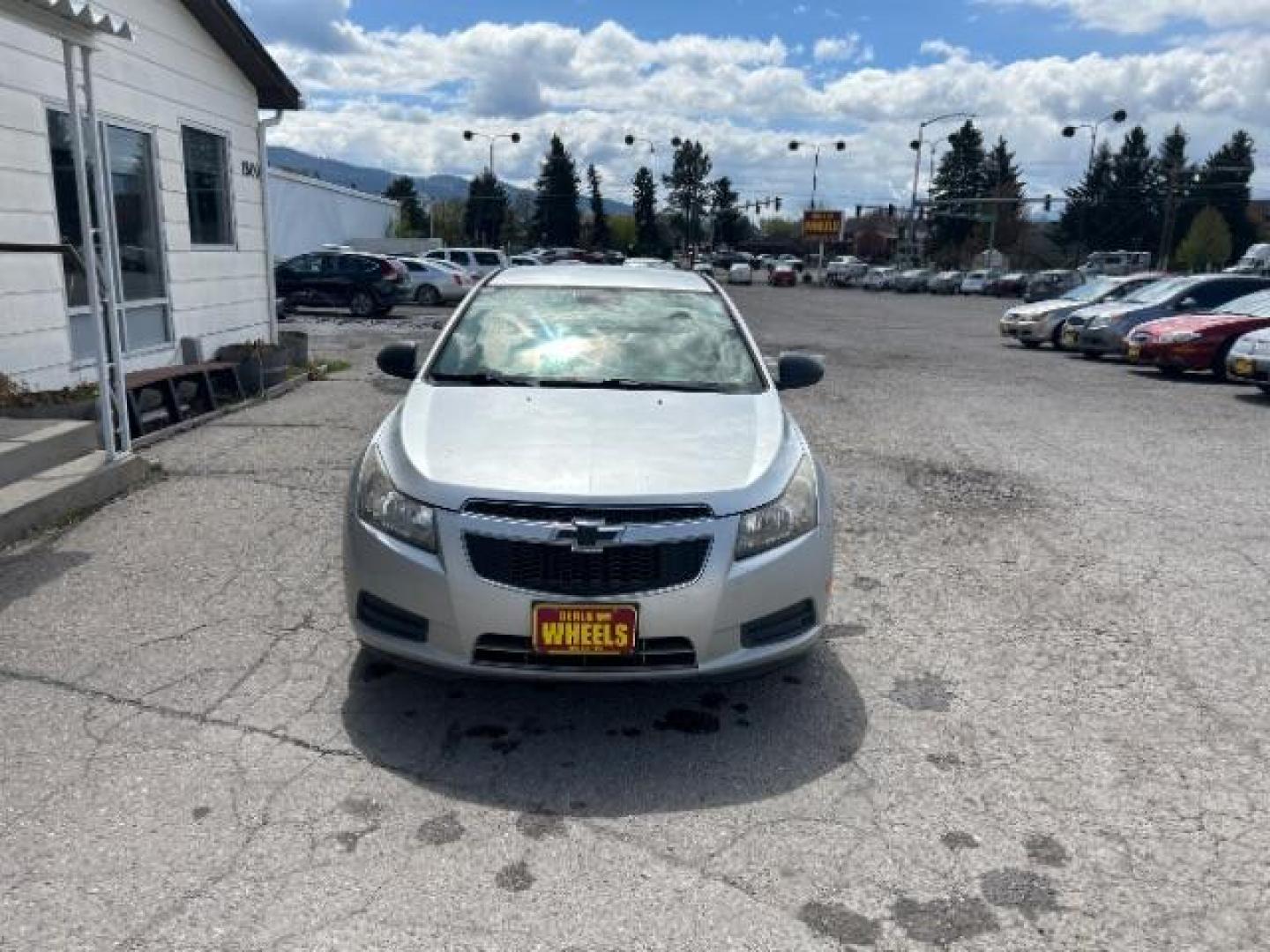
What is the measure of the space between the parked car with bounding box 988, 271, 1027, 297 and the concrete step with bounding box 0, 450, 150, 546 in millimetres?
53304

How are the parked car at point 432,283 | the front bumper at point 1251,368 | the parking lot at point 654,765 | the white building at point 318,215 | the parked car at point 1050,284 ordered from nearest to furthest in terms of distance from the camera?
the parking lot at point 654,765 < the front bumper at point 1251,368 < the parked car at point 432,283 < the parked car at point 1050,284 < the white building at point 318,215

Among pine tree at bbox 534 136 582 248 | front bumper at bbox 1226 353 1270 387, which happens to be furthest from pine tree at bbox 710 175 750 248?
front bumper at bbox 1226 353 1270 387

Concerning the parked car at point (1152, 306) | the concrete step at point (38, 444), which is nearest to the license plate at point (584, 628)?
the concrete step at point (38, 444)

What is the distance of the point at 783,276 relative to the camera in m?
62.2

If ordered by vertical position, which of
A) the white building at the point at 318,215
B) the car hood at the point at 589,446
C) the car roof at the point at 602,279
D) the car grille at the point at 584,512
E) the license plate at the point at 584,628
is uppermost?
the white building at the point at 318,215

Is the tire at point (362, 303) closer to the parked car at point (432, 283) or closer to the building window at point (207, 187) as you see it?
the parked car at point (432, 283)

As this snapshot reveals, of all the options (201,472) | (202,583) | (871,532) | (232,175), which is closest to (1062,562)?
(871,532)

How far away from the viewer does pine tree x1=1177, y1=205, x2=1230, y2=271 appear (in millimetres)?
76812

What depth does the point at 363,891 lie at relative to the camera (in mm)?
2682

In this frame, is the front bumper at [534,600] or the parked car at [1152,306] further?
the parked car at [1152,306]

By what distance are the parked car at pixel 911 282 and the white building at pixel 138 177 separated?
178ft

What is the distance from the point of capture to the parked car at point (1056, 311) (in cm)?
1908

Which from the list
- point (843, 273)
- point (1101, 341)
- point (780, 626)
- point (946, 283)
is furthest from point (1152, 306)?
point (843, 273)

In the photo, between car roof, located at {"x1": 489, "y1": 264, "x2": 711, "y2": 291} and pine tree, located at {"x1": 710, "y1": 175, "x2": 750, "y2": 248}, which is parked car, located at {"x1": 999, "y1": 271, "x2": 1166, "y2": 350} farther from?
pine tree, located at {"x1": 710, "y1": 175, "x2": 750, "y2": 248}
